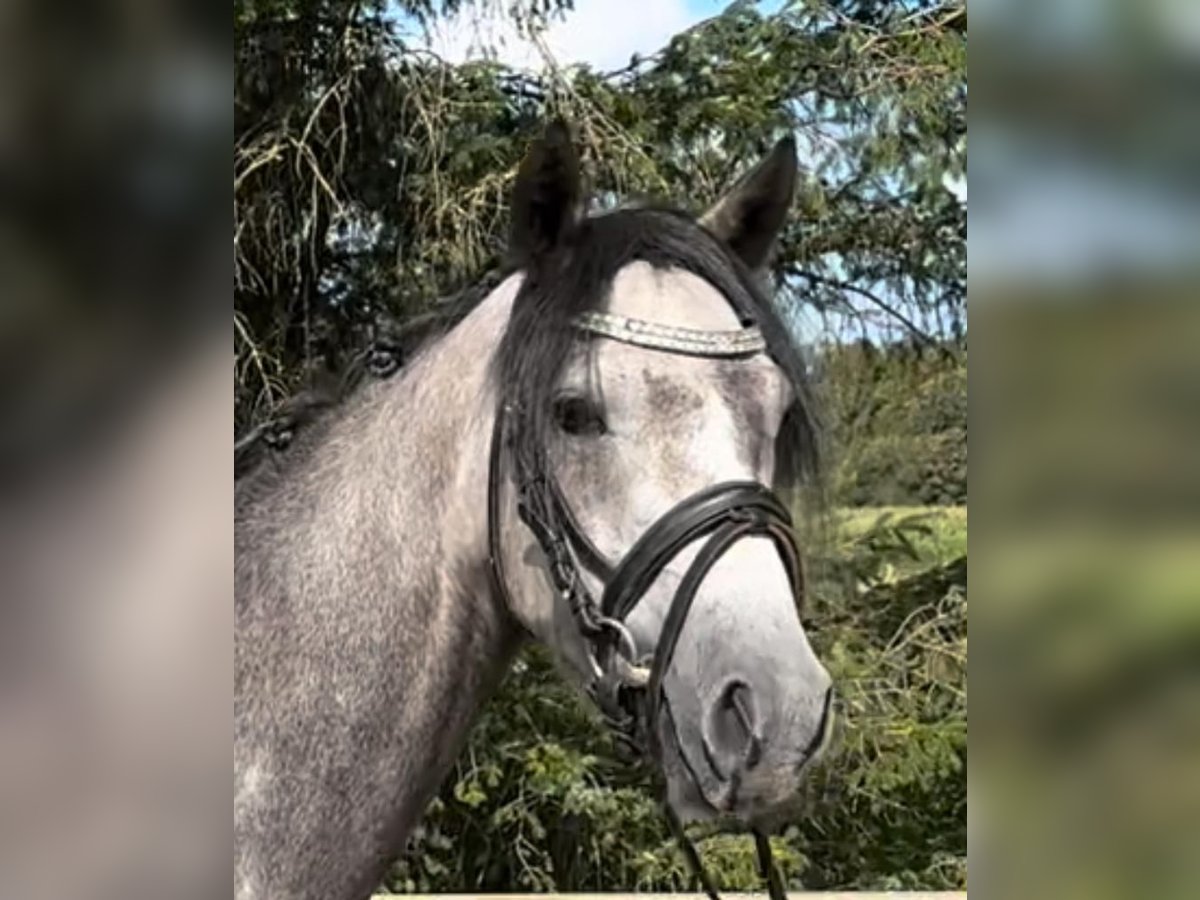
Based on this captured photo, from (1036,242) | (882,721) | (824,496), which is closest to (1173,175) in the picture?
(1036,242)

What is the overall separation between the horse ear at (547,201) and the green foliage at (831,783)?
1319 mm

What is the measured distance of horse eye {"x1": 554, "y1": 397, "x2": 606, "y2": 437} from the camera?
1.03 metres

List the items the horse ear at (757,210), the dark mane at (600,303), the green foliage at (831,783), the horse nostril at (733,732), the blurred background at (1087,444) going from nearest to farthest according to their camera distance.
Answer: the blurred background at (1087,444)
the horse nostril at (733,732)
the dark mane at (600,303)
the horse ear at (757,210)
the green foliage at (831,783)

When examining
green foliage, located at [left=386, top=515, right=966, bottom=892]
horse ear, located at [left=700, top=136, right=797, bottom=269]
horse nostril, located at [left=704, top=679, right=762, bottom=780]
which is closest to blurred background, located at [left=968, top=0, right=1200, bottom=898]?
horse nostril, located at [left=704, top=679, right=762, bottom=780]

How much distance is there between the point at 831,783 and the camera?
2.28 m

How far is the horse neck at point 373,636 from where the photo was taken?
1.07 meters

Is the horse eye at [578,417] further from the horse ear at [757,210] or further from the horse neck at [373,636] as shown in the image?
the horse ear at [757,210]

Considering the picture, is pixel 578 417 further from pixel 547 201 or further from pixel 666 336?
pixel 547 201

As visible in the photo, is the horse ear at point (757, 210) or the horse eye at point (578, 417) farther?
the horse ear at point (757, 210)

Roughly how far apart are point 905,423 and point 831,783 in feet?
2.26

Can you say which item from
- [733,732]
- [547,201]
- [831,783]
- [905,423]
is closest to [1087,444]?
[733,732]

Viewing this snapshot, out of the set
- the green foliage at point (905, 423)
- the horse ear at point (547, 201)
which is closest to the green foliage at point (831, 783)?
the green foliage at point (905, 423)

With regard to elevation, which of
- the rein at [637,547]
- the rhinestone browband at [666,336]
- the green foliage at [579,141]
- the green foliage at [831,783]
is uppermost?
the green foliage at [579,141]

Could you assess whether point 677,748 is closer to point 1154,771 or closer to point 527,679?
point 1154,771
